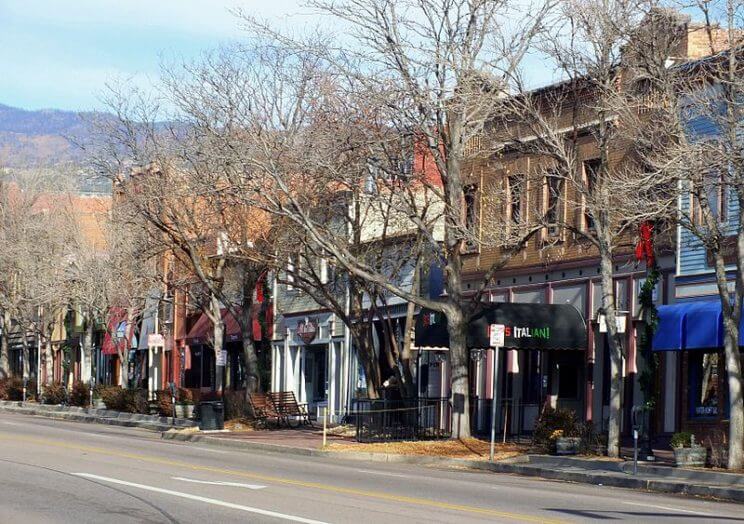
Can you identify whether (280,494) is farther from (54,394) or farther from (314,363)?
(54,394)

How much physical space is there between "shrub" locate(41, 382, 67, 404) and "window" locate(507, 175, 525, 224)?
31.3 m

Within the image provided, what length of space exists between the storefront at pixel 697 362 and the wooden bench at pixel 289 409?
1514cm

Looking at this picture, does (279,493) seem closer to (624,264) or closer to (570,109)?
(624,264)

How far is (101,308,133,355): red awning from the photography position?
5853 centimetres

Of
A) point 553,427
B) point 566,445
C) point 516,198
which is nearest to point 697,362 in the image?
point 553,427

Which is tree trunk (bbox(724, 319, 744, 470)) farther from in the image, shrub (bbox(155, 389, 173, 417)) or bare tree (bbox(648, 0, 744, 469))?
shrub (bbox(155, 389, 173, 417))

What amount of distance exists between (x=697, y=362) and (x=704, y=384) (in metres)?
0.57

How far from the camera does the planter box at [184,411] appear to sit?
49.8 meters

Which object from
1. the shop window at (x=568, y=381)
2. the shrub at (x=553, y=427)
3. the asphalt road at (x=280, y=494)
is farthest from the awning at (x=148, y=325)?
the asphalt road at (x=280, y=494)

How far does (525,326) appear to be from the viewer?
33375 millimetres

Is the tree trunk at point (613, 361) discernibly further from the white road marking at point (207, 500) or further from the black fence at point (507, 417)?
the white road marking at point (207, 500)

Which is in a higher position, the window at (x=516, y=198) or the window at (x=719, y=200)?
the window at (x=516, y=198)

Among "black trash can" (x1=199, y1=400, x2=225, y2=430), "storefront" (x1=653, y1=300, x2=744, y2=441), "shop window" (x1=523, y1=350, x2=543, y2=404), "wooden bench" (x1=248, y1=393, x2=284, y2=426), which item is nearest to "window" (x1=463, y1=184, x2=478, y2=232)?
"shop window" (x1=523, y1=350, x2=543, y2=404)

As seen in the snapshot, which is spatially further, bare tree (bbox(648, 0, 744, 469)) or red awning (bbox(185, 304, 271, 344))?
Answer: red awning (bbox(185, 304, 271, 344))
